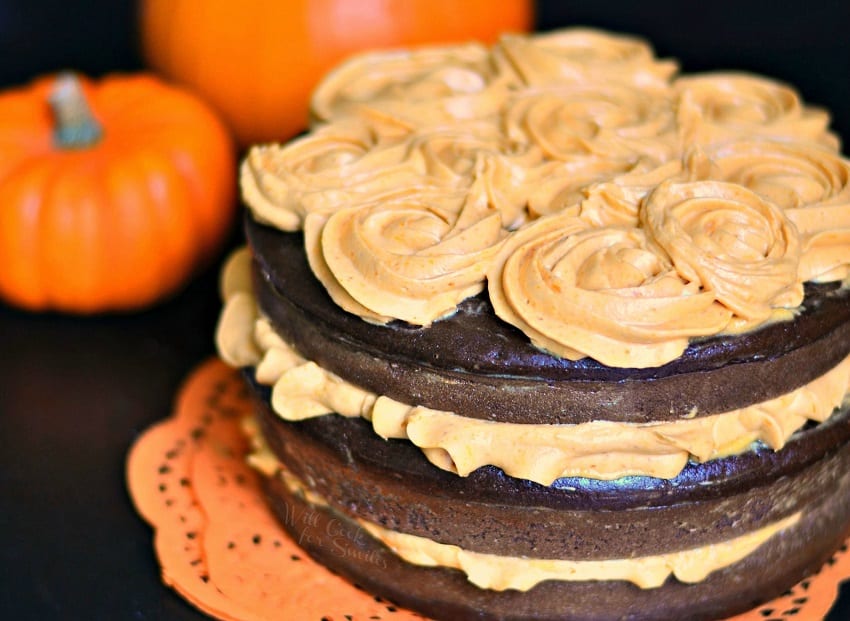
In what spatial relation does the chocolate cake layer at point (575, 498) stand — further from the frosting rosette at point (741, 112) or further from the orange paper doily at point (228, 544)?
the frosting rosette at point (741, 112)

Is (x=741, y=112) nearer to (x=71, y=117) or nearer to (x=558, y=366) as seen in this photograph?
(x=558, y=366)

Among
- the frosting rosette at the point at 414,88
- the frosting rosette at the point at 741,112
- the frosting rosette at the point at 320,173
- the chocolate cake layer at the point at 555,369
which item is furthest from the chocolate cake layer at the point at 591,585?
the frosting rosette at the point at 414,88

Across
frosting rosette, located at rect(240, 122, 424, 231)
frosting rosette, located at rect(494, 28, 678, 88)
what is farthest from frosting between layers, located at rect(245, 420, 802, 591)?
frosting rosette, located at rect(494, 28, 678, 88)

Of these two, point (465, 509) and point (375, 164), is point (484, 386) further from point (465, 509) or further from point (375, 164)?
point (375, 164)

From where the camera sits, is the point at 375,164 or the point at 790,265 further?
the point at 375,164

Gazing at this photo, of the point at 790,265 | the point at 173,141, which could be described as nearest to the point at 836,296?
the point at 790,265
